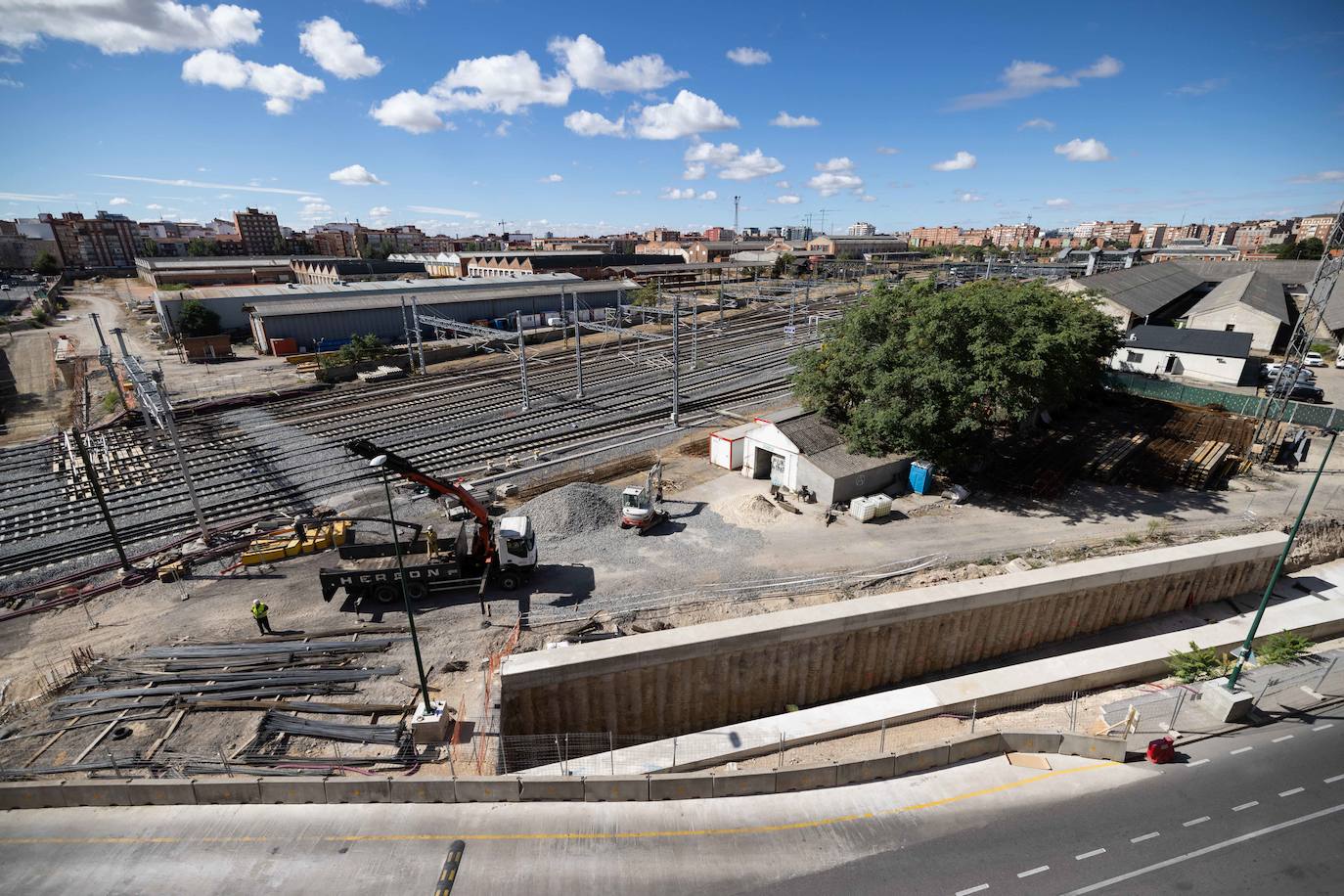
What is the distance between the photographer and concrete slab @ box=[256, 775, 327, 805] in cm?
1133

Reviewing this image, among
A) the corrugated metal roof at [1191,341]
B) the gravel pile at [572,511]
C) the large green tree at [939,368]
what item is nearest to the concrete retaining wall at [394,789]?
the gravel pile at [572,511]

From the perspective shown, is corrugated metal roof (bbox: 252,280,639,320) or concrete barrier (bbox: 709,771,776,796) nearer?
concrete barrier (bbox: 709,771,776,796)

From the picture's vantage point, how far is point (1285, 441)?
28188 mm

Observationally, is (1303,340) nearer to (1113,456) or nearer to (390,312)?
Answer: (1113,456)

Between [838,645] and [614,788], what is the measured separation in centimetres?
848

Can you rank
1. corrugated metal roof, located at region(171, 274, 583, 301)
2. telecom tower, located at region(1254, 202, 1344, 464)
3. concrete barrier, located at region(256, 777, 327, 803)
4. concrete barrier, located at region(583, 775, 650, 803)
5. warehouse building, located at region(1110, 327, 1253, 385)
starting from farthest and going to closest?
corrugated metal roof, located at region(171, 274, 583, 301) < warehouse building, located at region(1110, 327, 1253, 385) < telecom tower, located at region(1254, 202, 1344, 464) < concrete barrier, located at region(583, 775, 650, 803) < concrete barrier, located at region(256, 777, 327, 803)

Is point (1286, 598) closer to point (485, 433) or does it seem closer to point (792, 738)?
point (792, 738)

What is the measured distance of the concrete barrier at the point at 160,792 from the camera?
11250 millimetres

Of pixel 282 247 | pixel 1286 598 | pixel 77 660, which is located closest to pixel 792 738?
pixel 77 660

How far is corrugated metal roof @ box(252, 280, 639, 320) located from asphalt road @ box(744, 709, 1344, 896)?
152ft

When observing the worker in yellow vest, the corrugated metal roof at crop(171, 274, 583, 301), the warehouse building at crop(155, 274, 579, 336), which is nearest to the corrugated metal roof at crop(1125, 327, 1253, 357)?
the warehouse building at crop(155, 274, 579, 336)

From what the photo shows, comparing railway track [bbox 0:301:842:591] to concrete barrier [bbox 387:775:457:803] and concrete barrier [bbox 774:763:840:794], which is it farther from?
concrete barrier [bbox 774:763:840:794]

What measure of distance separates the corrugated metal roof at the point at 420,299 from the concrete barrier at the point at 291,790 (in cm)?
4320

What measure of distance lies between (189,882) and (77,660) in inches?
367
